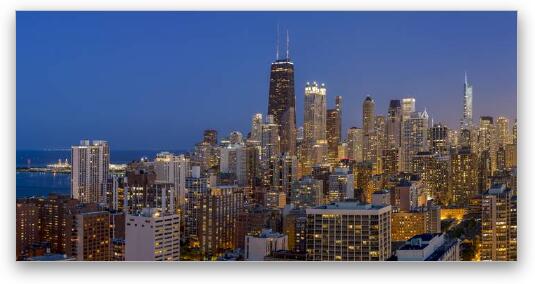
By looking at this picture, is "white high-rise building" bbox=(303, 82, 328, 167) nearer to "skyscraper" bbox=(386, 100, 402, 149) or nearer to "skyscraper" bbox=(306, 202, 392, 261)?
"skyscraper" bbox=(386, 100, 402, 149)

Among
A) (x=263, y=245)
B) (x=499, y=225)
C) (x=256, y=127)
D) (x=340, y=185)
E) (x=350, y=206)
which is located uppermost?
(x=256, y=127)

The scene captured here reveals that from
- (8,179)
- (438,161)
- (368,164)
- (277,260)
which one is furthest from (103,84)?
(438,161)

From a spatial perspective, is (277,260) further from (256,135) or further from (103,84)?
(103,84)

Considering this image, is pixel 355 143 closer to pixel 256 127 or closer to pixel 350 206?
pixel 256 127

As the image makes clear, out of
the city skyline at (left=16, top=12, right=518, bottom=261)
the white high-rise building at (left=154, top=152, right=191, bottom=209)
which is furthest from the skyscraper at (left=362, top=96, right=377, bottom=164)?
the white high-rise building at (left=154, top=152, right=191, bottom=209)

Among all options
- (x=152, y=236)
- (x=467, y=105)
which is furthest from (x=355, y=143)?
(x=152, y=236)

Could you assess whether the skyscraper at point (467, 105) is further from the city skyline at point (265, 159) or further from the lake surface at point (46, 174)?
the lake surface at point (46, 174)
